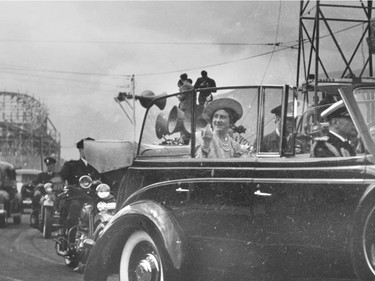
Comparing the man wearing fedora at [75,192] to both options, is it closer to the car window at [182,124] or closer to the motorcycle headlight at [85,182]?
the motorcycle headlight at [85,182]

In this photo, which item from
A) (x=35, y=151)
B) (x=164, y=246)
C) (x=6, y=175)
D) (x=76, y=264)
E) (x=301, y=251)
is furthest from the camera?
(x=35, y=151)

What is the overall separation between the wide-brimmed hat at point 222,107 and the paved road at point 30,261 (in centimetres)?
326

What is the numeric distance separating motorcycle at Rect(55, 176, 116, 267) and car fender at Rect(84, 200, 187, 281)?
1442 millimetres

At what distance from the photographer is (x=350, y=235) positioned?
11.5 ft

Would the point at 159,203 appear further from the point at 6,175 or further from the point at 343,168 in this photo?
the point at 6,175

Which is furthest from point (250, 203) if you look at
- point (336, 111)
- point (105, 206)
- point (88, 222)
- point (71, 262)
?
point (71, 262)

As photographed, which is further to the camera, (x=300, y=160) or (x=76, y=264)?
(x=76, y=264)

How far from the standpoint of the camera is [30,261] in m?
8.43

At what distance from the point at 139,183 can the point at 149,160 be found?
0.20 m

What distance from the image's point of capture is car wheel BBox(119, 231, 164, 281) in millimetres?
4609

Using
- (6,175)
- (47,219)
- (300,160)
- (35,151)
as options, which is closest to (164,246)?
(300,160)

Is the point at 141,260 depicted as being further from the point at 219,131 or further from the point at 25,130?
the point at 25,130

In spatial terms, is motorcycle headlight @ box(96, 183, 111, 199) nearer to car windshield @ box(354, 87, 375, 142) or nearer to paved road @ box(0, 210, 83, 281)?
paved road @ box(0, 210, 83, 281)

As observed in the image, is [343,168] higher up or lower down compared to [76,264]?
higher up
